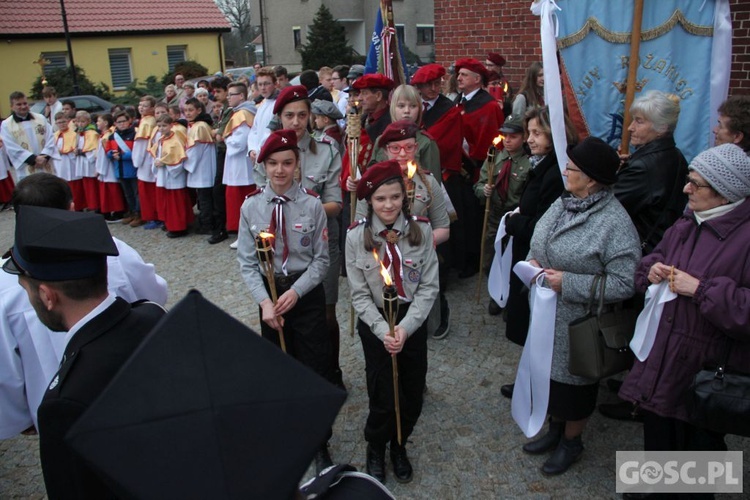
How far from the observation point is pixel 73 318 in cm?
221

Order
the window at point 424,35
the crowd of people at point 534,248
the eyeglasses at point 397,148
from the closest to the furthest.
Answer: the crowd of people at point 534,248
the eyeglasses at point 397,148
the window at point 424,35

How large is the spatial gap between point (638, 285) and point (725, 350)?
0.53 m

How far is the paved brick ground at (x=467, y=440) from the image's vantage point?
372cm

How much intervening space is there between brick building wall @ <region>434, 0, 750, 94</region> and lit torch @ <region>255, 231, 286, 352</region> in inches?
233

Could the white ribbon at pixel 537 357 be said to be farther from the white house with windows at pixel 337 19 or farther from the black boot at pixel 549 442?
the white house with windows at pixel 337 19

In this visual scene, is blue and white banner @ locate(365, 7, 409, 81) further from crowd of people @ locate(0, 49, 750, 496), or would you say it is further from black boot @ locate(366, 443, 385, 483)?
black boot @ locate(366, 443, 385, 483)

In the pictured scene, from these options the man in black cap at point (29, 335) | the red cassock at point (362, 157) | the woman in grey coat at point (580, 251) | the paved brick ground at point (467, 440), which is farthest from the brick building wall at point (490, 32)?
the man in black cap at point (29, 335)

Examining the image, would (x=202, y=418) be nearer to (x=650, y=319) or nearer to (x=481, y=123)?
(x=650, y=319)

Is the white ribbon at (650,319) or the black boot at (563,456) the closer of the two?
the white ribbon at (650,319)

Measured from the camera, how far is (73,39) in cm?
2933

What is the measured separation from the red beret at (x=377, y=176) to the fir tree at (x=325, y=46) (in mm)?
28793

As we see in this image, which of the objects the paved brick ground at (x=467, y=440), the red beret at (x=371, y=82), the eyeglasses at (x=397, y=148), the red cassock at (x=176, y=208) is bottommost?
the paved brick ground at (x=467, y=440)

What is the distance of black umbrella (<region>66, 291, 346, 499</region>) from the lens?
4.36ft

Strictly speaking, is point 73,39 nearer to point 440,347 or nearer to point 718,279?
point 440,347
